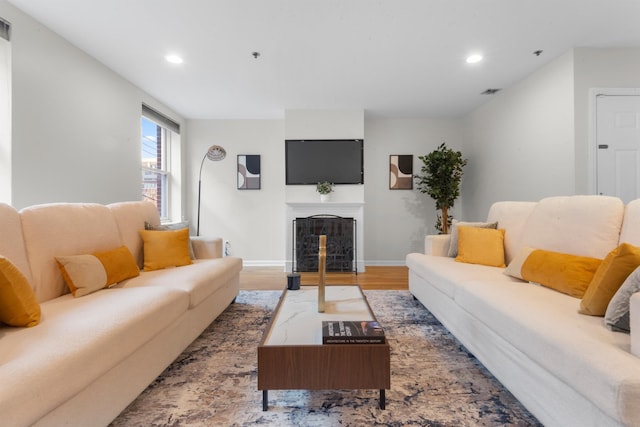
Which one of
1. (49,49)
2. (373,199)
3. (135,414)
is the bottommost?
(135,414)

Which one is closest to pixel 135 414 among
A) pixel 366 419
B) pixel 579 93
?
pixel 366 419

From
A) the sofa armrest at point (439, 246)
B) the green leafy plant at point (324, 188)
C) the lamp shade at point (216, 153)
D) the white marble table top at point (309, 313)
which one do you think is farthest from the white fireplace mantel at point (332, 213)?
the white marble table top at point (309, 313)

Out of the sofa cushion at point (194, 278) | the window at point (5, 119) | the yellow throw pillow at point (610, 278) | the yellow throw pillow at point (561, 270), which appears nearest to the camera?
the yellow throw pillow at point (610, 278)

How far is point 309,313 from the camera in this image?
175 cm

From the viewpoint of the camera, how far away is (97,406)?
3.98 ft

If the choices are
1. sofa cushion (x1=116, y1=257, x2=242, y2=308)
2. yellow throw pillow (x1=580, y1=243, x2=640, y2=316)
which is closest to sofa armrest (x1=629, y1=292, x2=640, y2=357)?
yellow throw pillow (x1=580, y1=243, x2=640, y2=316)

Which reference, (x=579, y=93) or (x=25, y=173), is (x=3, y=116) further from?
(x=579, y=93)

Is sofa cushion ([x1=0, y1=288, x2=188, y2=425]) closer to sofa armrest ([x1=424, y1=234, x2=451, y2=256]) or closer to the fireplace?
sofa armrest ([x1=424, y1=234, x2=451, y2=256])

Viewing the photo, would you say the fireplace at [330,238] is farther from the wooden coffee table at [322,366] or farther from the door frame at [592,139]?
Answer: the wooden coffee table at [322,366]

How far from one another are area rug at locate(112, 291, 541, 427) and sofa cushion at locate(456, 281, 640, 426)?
316mm

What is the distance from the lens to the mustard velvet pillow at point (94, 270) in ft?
5.79

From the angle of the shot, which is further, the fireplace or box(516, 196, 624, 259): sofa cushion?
the fireplace

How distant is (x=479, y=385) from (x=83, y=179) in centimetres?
358

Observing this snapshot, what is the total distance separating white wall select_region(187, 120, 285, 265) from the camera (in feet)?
16.7
